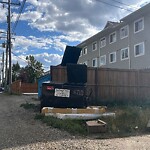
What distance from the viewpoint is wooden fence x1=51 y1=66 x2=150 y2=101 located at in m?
14.8

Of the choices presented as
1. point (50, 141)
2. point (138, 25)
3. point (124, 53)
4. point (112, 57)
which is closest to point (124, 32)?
point (124, 53)

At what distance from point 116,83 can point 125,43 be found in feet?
49.7

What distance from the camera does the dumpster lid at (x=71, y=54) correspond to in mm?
14734

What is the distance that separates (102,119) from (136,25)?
19.5 metres

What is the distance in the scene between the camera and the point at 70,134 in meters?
8.37

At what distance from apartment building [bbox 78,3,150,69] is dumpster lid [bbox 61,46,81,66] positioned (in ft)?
40.0

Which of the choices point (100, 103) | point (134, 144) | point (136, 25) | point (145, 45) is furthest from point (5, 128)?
point (136, 25)

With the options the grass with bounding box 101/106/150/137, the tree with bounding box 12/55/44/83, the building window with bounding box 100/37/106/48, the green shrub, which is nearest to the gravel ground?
the green shrub

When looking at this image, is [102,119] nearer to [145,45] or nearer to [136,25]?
[145,45]

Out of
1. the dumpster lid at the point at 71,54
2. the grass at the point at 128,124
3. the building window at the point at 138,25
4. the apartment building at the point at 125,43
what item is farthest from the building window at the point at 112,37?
the grass at the point at 128,124

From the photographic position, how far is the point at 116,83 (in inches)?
607

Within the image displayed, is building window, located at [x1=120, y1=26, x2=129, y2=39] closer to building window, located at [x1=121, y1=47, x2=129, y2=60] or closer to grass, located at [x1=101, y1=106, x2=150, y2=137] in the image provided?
building window, located at [x1=121, y1=47, x2=129, y2=60]

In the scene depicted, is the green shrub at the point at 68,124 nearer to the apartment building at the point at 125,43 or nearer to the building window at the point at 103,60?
the apartment building at the point at 125,43

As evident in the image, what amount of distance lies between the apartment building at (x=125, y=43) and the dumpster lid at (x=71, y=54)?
12189 mm
